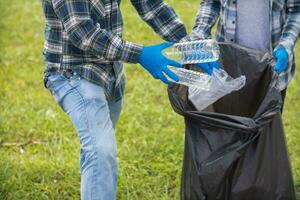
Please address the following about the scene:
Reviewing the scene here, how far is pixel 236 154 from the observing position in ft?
7.85

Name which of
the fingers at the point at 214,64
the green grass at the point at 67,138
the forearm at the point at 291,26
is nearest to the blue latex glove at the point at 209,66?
the fingers at the point at 214,64

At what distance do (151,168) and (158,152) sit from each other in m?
0.23

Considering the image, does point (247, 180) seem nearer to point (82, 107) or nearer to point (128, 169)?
point (82, 107)

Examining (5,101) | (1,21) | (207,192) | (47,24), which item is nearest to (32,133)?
(5,101)

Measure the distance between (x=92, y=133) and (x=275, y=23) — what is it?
1059 mm

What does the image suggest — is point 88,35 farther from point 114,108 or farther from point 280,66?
point 280,66

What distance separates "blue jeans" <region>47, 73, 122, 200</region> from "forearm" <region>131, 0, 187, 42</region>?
0.46 m

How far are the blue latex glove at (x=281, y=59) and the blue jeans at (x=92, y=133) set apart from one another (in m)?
0.76

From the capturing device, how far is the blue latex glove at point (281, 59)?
8.77 ft

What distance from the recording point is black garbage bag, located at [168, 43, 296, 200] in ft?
7.82

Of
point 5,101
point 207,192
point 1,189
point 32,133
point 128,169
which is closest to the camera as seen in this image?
point 207,192

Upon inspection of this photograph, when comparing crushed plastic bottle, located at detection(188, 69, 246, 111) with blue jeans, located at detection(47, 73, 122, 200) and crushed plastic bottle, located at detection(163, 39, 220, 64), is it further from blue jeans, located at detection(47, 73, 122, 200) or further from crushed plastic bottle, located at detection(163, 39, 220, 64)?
blue jeans, located at detection(47, 73, 122, 200)

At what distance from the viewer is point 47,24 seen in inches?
103

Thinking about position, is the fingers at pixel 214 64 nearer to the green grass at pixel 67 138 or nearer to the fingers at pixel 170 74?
the fingers at pixel 170 74
